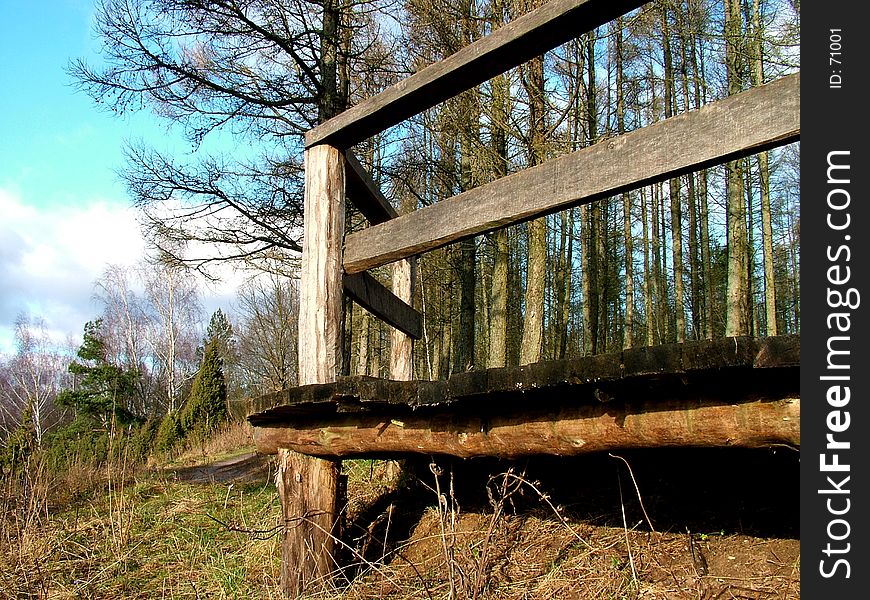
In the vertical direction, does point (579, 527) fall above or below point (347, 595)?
above

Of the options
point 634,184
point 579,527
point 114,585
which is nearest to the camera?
point 634,184

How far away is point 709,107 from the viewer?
2215 mm

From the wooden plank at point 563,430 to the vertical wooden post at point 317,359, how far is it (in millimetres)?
220

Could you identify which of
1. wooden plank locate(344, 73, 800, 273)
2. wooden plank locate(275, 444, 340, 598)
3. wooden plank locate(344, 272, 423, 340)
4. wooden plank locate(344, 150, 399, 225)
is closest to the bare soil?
wooden plank locate(275, 444, 340, 598)

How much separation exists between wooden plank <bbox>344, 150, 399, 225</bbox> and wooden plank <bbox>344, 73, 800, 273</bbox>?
911 millimetres

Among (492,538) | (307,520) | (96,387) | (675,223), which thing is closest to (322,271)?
(307,520)

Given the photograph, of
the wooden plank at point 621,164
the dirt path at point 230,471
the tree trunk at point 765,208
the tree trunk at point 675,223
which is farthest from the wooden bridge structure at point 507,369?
the tree trunk at point 675,223

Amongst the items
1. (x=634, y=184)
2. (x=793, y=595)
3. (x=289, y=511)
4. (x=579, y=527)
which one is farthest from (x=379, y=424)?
(x=793, y=595)

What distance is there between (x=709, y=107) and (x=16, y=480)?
7039 mm

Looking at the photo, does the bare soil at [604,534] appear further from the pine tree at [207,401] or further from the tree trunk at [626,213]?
the pine tree at [207,401]

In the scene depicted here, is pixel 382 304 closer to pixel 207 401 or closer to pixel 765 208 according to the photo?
pixel 765 208

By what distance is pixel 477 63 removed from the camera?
2936mm

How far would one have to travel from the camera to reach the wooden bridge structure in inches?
76.0
